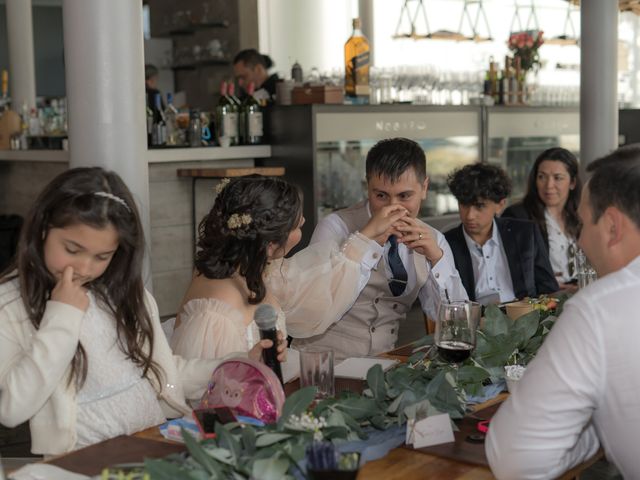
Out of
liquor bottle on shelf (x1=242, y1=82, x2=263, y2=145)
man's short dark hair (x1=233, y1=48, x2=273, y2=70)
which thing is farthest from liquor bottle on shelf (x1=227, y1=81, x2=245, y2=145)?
man's short dark hair (x1=233, y1=48, x2=273, y2=70)

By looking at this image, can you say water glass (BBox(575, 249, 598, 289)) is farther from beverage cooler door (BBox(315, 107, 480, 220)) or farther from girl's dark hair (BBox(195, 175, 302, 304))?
beverage cooler door (BBox(315, 107, 480, 220))

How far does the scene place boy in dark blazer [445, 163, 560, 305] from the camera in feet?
14.4

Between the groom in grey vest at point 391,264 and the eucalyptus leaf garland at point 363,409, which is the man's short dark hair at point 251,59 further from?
the eucalyptus leaf garland at point 363,409

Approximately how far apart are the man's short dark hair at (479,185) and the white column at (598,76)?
292 cm

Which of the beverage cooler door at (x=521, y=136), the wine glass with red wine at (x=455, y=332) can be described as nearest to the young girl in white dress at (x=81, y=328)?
the wine glass with red wine at (x=455, y=332)

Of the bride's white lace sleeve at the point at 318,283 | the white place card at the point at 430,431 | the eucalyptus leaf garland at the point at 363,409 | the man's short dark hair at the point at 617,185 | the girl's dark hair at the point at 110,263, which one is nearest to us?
the eucalyptus leaf garland at the point at 363,409

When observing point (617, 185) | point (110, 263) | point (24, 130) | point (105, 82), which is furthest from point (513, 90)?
point (617, 185)

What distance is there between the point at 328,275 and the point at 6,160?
4.86 m

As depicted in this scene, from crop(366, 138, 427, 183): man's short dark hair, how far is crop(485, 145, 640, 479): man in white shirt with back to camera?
65.3 inches

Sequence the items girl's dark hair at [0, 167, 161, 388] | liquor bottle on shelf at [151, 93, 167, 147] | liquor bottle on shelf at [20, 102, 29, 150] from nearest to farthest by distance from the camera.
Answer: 1. girl's dark hair at [0, 167, 161, 388]
2. liquor bottle on shelf at [151, 93, 167, 147]
3. liquor bottle on shelf at [20, 102, 29, 150]

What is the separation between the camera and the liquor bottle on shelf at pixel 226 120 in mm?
6570

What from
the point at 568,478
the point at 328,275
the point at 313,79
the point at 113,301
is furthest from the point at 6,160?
the point at 568,478

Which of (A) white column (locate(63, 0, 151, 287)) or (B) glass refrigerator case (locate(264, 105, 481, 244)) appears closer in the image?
(A) white column (locate(63, 0, 151, 287))

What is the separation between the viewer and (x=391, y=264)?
3.71 metres
